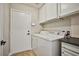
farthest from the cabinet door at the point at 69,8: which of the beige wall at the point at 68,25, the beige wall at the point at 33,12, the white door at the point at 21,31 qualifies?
the white door at the point at 21,31

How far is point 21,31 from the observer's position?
4.18 feet

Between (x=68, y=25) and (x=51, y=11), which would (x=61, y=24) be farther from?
(x=51, y=11)

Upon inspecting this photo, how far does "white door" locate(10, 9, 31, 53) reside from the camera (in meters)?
1.27

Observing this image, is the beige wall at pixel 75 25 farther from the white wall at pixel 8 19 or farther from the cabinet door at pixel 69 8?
the white wall at pixel 8 19

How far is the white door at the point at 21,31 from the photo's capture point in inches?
50.1

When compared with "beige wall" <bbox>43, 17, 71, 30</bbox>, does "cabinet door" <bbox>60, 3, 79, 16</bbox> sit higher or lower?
higher

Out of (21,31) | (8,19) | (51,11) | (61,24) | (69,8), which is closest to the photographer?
(69,8)

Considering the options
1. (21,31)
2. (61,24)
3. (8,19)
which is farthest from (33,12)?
(61,24)

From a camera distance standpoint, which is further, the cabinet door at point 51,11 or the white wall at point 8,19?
the cabinet door at point 51,11

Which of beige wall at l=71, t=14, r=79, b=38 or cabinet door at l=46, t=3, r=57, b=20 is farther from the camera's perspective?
cabinet door at l=46, t=3, r=57, b=20

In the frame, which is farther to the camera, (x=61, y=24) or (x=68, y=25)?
(x=61, y=24)

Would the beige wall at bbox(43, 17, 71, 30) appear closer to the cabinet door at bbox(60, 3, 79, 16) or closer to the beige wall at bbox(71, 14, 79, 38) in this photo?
the beige wall at bbox(71, 14, 79, 38)

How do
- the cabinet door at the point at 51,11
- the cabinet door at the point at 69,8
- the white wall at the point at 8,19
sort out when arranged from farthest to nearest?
the cabinet door at the point at 51,11, the white wall at the point at 8,19, the cabinet door at the point at 69,8

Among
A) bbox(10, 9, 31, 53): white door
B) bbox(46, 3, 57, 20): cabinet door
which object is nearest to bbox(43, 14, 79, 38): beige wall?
bbox(46, 3, 57, 20): cabinet door
